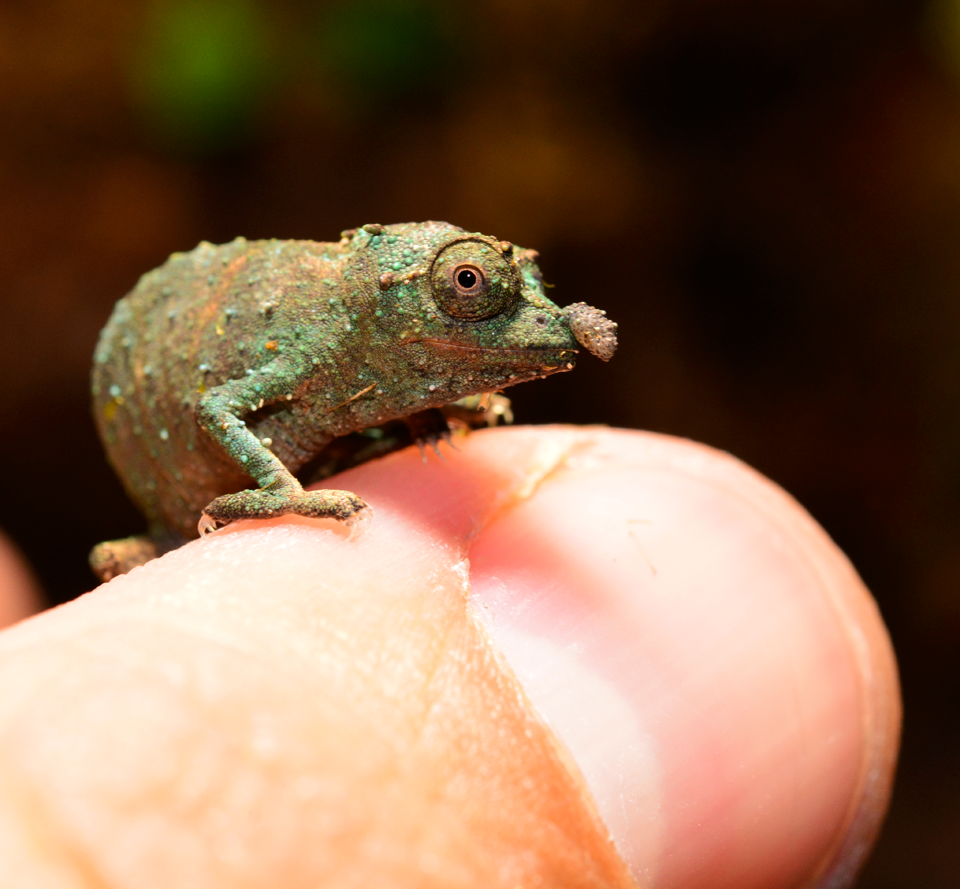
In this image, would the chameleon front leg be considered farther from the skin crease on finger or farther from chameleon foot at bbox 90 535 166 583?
chameleon foot at bbox 90 535 166 583

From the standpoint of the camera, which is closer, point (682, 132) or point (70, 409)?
point (682, 132)

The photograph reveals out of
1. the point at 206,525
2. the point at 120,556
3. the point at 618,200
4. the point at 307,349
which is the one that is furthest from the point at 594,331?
the point at 618,200

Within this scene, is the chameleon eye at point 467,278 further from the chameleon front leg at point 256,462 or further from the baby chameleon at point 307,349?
the chameleon front leg at point 256,462

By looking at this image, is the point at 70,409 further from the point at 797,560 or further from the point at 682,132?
the point at 797,560

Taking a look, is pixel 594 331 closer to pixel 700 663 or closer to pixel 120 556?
pixel 700 663

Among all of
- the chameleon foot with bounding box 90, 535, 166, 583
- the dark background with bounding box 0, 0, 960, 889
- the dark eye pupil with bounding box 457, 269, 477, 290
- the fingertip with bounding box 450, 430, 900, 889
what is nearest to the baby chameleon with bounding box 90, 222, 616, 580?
the dark eye pupil with bounding box 457, 269, 477, 290

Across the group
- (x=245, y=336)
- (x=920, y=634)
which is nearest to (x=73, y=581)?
(x=245, y=336)
